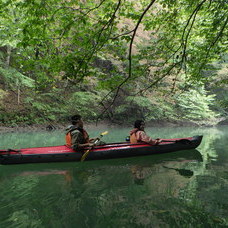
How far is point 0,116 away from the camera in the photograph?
1389 cm

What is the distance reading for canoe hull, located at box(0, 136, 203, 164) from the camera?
19.0 ft

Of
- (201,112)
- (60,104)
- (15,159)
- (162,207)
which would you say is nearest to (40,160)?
(15,159)

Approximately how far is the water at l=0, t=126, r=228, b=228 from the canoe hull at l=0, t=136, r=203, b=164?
205 mm

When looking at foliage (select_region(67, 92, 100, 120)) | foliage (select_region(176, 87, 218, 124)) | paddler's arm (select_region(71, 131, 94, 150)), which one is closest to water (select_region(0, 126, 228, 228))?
paddler's arm (select_region(71, 131, 94, 150))

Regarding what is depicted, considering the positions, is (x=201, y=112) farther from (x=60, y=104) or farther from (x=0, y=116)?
(x=0, y=116)

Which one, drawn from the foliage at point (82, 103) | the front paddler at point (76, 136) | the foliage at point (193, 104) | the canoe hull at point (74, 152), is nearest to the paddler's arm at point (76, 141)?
the front paddler at point (76, 136)

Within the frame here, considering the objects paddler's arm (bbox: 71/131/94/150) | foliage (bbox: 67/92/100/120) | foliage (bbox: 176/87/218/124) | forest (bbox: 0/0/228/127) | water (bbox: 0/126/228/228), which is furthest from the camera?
foliage (bbox: 176/87/218/124)

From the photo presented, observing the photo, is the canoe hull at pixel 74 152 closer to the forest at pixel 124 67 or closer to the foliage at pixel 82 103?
the forest at pixel 124 67

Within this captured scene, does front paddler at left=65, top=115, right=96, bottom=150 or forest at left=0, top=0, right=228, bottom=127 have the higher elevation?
forest at left=0, top=0, right=228, bottom=127

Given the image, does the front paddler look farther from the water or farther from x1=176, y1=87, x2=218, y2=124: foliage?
x1=176, y1=87, x2=218, y2=124: foliage

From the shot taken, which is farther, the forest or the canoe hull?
the canoe hull

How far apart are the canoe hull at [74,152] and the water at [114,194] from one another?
205 mm

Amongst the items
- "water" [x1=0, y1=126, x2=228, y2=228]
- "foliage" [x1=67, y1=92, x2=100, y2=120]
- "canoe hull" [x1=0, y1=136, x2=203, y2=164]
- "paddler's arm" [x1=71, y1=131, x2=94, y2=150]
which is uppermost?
"foliage" [x1=67, y1=92, x2=100, y2=120]

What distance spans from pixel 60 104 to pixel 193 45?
13.7 metres
